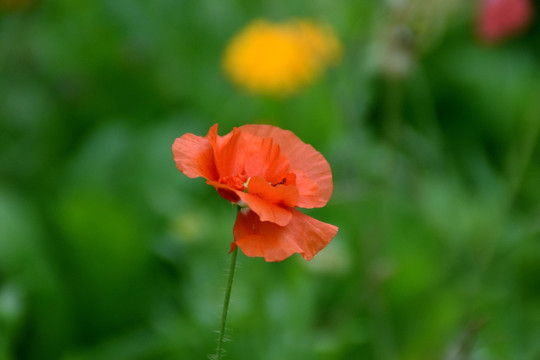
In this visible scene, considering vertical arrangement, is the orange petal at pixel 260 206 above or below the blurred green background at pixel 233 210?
below

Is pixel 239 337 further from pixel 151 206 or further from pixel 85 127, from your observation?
pixel 85 127

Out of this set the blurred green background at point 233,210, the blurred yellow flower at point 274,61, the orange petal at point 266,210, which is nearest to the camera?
the orange petal at point 266,210

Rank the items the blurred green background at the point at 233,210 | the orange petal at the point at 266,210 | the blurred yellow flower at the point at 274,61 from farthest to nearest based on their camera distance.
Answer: the blurred yellow flower at the point at 274,61 < the blurred green background at the point at 233,210 < the orange petal at the point at 266,210

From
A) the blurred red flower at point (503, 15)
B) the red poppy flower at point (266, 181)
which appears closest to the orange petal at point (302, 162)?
the red poppy flower at point (266, 181)

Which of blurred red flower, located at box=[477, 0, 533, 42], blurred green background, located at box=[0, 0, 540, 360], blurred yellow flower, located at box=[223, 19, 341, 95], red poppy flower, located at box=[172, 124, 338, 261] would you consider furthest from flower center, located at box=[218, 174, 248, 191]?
blurred yellow flower, located at box=[223, 19, 341, 95]

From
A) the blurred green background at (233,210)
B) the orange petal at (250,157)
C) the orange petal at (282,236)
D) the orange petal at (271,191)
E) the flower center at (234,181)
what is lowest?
the orange petal at (282,236)

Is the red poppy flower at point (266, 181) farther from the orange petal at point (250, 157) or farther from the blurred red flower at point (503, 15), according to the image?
the blurred red flower at point (503, 15)

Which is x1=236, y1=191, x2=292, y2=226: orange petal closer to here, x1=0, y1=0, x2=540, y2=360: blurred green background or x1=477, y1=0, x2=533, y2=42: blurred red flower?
x1=0, y1=0, x2=540, y2=360: blurred green background

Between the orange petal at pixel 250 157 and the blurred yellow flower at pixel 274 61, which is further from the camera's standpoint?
the blurred yellow flower at pixel 274 61

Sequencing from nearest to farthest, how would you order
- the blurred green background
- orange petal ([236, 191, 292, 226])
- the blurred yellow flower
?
orange petal ([236, 191, 292, 226]) < the blurred green background < the blurred yellow flower
